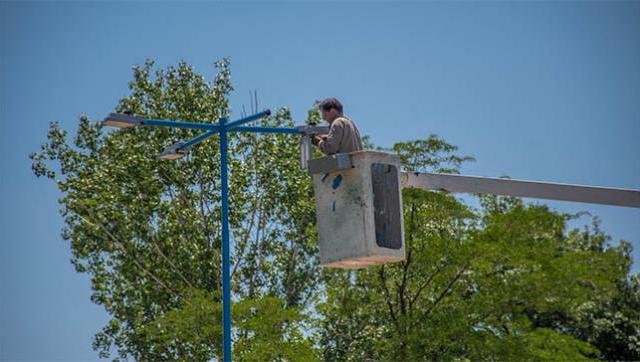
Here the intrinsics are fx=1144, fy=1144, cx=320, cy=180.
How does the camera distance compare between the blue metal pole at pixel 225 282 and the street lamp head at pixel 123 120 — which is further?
the blue metal pole at pixel 225 282

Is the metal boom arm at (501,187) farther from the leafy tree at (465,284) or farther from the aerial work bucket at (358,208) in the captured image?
the leafy tree at (465,284)

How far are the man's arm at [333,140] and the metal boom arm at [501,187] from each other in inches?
21.3

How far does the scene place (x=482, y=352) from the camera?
91.0ft

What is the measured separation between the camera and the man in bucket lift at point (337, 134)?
8219mm

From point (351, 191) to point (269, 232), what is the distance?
26479 millimetres

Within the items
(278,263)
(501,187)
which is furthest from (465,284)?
(501,187)

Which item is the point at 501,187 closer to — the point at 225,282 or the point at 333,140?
the point at 333,140

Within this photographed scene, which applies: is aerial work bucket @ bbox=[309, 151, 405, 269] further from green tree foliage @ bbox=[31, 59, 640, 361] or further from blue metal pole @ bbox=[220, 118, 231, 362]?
green tree foliage @ bbox=[31, 59, 640, 361]

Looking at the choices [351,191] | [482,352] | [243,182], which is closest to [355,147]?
[351,191]

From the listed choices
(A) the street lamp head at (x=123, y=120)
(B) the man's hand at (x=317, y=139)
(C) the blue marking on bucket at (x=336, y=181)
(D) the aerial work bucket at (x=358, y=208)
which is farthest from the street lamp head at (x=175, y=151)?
(C) the blue marking on bucket at (x=336, y=181)

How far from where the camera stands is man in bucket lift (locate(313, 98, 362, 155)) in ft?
27.0

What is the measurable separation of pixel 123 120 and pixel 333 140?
20.8 feet

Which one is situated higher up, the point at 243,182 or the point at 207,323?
the point at 243,182

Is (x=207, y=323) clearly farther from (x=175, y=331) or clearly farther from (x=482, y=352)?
(x=482, y=352)
